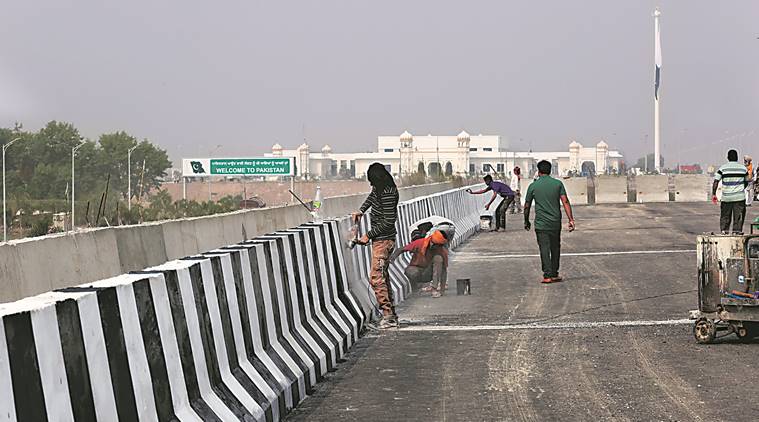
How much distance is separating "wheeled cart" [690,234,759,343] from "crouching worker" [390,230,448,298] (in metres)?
5.10

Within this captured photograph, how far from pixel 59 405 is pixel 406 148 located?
191 meters

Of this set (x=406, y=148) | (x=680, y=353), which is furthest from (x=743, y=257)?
Answer: (x=406, y=148)

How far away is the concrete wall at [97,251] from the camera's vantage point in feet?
33.7

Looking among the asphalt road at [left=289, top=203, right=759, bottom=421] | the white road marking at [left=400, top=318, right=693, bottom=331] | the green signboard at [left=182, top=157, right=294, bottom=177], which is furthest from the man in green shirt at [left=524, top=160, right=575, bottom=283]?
the green signboard at [left=182, top=157, right=294, bottom=177]

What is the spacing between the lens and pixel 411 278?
17234mm

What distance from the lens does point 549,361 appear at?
10.3 meters

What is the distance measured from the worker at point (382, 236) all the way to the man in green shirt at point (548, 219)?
522 centimetres

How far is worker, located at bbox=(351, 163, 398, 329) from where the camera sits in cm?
1296

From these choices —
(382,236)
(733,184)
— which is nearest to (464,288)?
(382,236)

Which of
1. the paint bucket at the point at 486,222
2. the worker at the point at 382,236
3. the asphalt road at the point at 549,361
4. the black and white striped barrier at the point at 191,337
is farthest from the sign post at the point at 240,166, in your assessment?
the black and white striped barrier at the point at 191,337

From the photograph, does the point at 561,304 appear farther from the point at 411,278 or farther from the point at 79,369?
the point at 79,369

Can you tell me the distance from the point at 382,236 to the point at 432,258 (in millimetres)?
3889

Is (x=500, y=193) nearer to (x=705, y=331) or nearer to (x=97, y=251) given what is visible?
(x=97, y=251)

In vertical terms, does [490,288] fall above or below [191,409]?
below
